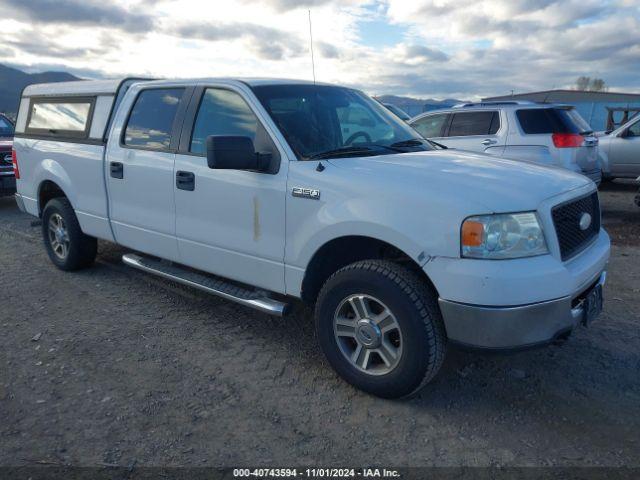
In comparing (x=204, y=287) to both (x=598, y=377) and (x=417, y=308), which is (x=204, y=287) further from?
(x=598, y=377)

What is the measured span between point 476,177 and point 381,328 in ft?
3.35

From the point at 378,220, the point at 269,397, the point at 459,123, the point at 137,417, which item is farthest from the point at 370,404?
the point at 459,123

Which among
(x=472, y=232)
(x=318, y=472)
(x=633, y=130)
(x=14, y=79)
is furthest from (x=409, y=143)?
(x=14, y=79)

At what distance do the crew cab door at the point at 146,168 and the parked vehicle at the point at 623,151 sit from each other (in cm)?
938

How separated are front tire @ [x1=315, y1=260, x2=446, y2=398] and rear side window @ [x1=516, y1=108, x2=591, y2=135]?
6.47 m

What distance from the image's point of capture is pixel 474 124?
9.11 metres

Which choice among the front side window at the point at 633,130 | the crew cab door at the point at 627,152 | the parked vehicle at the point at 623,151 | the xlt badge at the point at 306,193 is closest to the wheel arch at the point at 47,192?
the xlt badge at the point at 306,193

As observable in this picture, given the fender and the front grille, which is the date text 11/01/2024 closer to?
the front grille

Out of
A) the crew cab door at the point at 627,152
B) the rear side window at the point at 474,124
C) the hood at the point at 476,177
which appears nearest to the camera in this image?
the hood at the point at 476,177

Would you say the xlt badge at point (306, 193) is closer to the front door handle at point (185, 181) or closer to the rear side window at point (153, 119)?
the front door handle at point (185, 181)

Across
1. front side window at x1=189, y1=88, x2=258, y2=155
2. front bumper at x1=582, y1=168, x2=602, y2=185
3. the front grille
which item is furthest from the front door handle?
front bumper at x1=582, y1=168, x2=602, y2=185

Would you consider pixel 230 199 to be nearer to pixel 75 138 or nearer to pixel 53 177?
pixel 75 138

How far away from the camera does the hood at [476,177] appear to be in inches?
111

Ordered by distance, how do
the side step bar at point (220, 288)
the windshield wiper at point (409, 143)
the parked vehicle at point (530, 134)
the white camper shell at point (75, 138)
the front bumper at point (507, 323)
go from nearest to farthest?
the front bumper at point (507, 323), the side step bar at point (220, 288), the windshield wiper at point (409, 143), the white camper shell at point (75, 138), the parked vehicle at point (530, 134)
